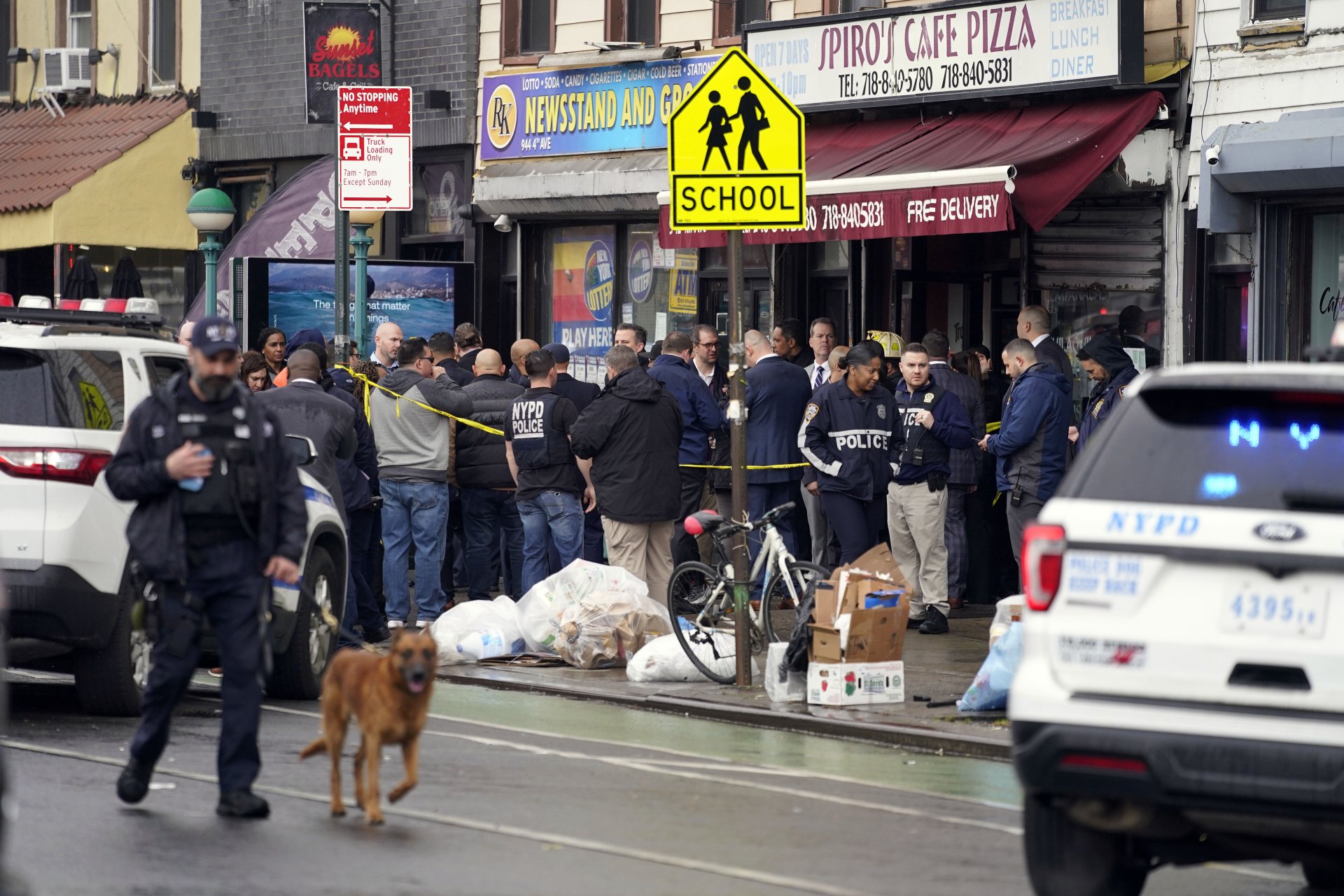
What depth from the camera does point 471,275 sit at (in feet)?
73.1

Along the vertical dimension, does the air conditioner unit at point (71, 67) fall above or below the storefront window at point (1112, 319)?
above

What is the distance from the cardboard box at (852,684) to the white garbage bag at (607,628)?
1979mm

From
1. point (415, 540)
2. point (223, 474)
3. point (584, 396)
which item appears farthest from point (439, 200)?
point (223, 474)

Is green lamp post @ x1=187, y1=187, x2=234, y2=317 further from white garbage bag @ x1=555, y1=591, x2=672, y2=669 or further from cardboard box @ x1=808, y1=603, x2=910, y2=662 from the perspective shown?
cardboard box @ x1=808, y1=603, x2=910, y2=662

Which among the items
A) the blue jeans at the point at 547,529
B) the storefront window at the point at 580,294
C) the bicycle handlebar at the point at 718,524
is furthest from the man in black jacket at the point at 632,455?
the storefront window at the point at 580,294

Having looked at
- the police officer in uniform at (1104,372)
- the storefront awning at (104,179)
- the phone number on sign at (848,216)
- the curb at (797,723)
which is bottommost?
the curb at (797,723)

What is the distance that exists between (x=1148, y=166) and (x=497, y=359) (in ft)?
16.9

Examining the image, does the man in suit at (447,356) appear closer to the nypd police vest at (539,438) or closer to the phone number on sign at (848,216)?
the nypd police vest at (539,438)

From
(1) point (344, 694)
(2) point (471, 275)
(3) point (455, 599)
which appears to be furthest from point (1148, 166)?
(1) point (344, 694)

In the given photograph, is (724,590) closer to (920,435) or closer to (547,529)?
(547,529)

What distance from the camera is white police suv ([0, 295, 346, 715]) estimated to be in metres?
10.3

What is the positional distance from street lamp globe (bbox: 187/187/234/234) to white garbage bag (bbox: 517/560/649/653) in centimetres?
1064

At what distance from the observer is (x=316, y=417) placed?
13.4 m

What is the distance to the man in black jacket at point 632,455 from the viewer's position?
14.3 m
